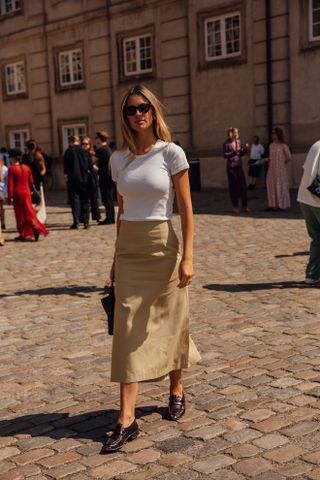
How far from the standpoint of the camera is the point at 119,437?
152 inches

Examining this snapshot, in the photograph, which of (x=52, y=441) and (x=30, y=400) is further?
(x=30, y=400)

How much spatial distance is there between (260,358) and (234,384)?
0.62 meters

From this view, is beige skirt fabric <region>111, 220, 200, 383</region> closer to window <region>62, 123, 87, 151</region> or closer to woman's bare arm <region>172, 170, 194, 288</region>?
woman's bare arm <region>172, 170, 194, 288</region>

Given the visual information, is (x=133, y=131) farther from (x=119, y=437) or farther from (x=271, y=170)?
(x=271, y=170)

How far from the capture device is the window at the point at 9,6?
96.7 ft

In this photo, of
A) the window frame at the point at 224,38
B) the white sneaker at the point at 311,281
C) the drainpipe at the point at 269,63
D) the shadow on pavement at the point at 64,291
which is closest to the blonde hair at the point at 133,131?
the shadow on pavement at the point at 64,291

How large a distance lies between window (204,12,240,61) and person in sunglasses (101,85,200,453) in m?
18.6

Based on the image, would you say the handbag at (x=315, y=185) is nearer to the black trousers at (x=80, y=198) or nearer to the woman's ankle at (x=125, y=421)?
the woman's ankle at (x=125, y=421)

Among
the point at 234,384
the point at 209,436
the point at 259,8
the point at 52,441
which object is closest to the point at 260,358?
the point at 234,384

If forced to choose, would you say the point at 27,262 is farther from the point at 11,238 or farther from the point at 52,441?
the point at 52,441

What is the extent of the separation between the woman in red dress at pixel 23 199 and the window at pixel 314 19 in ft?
33.9

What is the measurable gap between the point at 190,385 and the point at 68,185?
10.1 meters

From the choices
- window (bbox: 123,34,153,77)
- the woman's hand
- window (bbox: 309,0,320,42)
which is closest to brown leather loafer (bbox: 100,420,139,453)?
the woman's hand

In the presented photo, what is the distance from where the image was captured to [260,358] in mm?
5402
